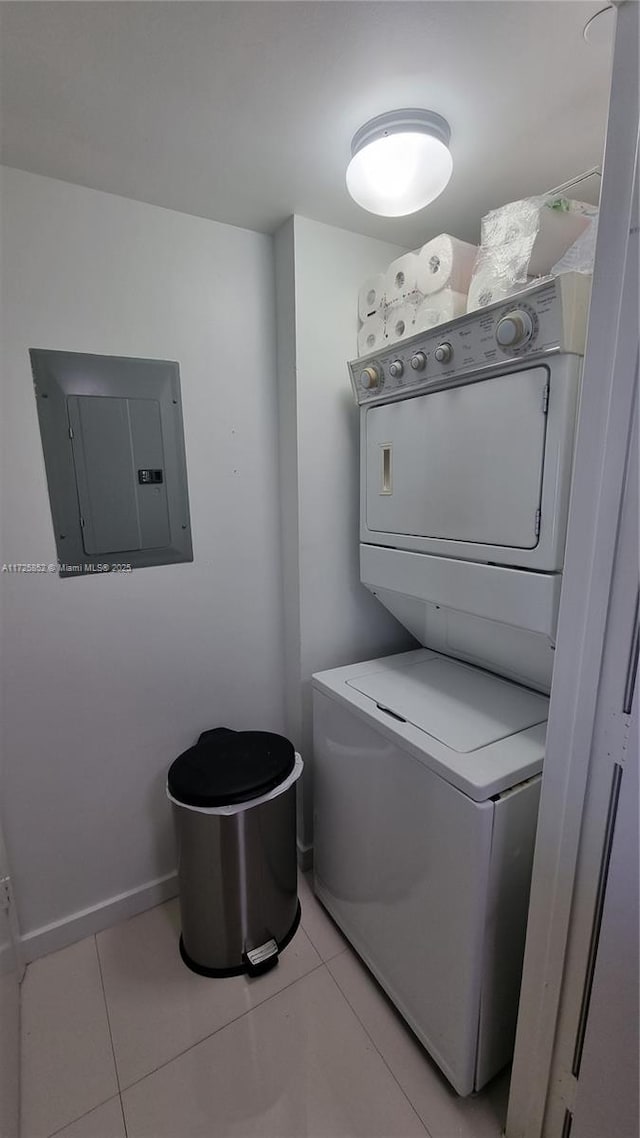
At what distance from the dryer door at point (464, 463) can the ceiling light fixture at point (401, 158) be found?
0.54 m

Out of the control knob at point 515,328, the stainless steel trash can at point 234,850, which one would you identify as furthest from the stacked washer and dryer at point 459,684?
the stainless steel trash can at point 234,850

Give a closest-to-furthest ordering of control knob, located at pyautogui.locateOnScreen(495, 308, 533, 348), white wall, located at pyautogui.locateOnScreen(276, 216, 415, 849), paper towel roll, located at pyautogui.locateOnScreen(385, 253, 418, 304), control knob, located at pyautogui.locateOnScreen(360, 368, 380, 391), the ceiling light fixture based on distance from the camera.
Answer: control knob, located at pyautogui.locateOnScreen(495, 308, 533, 348), the ceiling light fixture, paper towel roll, located at pyautogui.locateOnScreen(385, 253, 418, 304), control knob, located at pyautogui.locateOnScreen(360, 368, 380, 391), white wall, located at pyautogui.locateOnScreen(276, 216, 415, 849)

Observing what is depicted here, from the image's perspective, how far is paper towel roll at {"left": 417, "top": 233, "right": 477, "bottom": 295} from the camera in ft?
4.35

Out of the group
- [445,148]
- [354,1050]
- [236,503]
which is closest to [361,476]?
[236,503]

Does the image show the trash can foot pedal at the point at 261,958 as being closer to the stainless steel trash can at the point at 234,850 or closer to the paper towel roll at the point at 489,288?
the stainless steel trash can at the point at 234,850

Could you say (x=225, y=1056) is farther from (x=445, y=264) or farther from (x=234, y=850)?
(x=445, y=264)

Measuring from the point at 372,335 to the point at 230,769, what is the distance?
5.28 feet

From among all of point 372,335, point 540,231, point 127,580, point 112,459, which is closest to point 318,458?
point 372,335

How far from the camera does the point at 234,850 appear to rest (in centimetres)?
151

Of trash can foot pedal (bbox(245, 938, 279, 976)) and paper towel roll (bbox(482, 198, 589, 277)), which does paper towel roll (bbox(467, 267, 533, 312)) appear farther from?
trash can foot pedal (bbox(245, 938, 279, 976))

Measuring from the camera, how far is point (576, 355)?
103cm

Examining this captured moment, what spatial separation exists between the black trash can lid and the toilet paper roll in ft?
4.83

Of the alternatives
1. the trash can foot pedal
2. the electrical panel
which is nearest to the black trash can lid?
the trash can foot pedal

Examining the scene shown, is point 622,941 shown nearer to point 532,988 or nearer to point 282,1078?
point 532,988
